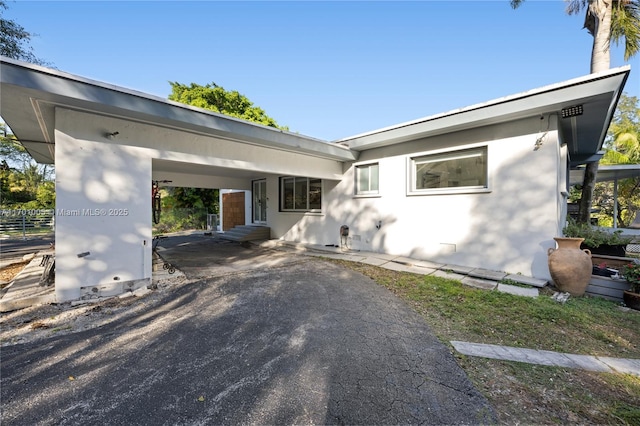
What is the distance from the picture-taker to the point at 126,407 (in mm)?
1870

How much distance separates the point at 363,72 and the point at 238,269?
839 centimetres

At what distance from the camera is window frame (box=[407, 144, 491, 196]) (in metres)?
5.80

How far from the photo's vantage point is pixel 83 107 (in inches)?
153

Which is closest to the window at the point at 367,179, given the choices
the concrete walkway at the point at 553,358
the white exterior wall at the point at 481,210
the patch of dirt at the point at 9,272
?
the white exterior wall at the point at 481,210

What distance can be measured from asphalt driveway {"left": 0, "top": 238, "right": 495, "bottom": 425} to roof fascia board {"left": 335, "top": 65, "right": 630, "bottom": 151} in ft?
13.4

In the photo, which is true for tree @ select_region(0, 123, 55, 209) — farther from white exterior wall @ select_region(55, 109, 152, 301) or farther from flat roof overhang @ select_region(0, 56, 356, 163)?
white exterior wall @ select_region(55, 109, 152, 301)

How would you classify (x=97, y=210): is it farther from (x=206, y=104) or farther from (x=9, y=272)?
(x=206, y=104)

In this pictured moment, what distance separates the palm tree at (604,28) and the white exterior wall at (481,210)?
200 inches

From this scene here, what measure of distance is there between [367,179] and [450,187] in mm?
2475

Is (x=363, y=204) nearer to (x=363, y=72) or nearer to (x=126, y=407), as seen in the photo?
(x=363, y=72)

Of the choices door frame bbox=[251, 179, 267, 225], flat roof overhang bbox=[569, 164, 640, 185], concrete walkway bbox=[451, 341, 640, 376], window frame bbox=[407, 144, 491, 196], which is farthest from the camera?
door frame bbox=[251, 179, 267, 225]

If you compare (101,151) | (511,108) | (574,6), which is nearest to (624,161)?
(574,6)

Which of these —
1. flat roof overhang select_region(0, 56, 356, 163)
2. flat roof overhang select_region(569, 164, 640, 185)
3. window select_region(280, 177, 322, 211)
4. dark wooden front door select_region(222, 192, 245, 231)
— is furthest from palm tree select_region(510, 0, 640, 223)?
dark wooden front door select_region(222, 192, 245, 231)

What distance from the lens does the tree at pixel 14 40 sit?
292 inches
